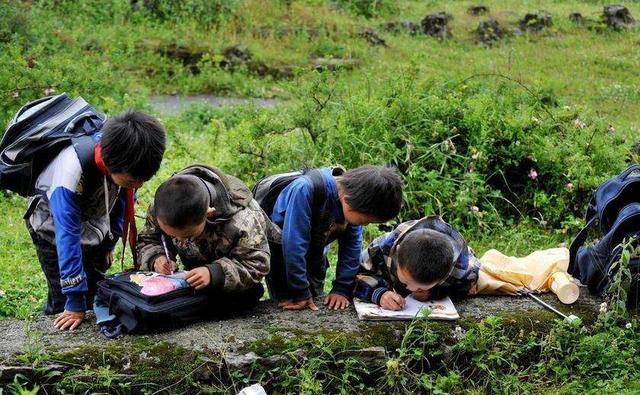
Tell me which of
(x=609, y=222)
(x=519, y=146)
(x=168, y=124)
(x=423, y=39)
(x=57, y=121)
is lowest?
(x=423, y=39)

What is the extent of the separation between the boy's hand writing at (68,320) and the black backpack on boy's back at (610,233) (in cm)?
268

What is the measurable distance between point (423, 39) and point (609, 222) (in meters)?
12.1

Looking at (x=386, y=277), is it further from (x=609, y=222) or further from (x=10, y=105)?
(x=10, y=105)

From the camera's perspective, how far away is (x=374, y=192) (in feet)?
12.3

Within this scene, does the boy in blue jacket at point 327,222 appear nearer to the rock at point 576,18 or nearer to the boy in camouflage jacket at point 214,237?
the boy in camouflage jacket at point 214,237

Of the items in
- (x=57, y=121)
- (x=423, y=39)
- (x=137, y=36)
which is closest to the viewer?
(x=57, y=121)

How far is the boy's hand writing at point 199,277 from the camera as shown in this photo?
3.68 meters

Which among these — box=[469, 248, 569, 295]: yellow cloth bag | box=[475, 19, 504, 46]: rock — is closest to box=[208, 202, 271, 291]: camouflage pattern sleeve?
box=[469, 248, 569, 295]: yellow cloth bag

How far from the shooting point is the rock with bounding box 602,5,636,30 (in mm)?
16609

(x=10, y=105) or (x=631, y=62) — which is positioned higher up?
(x=10, y=105)

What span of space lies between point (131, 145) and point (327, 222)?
1064mm

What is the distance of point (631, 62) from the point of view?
13852mm

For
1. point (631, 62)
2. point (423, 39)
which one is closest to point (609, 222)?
point (631, 62)

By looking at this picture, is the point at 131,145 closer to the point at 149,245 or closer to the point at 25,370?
the point at 149,245
